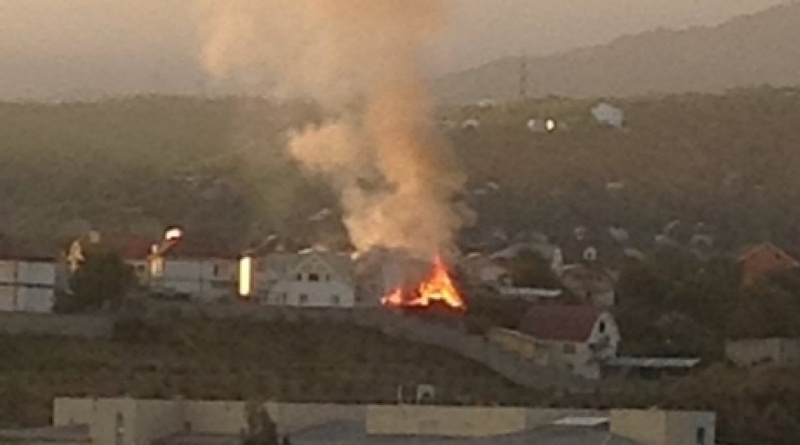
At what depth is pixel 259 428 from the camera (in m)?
32.1

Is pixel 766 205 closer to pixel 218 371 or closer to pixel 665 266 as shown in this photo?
pixel 665 266

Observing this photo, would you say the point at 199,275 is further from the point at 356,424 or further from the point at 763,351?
the point at 356,424

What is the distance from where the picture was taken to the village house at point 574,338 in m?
48.4

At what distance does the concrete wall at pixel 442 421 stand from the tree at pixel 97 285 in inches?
580

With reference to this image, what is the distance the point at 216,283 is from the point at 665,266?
422 inches

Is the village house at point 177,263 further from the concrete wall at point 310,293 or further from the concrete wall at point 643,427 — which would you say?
the concrete wall at point 643,427

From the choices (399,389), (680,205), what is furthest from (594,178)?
(399,389)

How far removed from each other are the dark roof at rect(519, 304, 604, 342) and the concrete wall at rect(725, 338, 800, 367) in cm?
274

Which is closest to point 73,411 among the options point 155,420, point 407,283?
point 155,420

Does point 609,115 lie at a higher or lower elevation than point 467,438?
higher

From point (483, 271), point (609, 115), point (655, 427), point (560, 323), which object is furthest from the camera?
point (609, 115)

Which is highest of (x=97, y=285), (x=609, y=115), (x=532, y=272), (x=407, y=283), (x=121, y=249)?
(x=609, y=115)

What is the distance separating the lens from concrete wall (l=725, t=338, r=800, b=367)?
46.0m

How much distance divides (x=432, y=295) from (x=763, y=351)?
26.9ft
